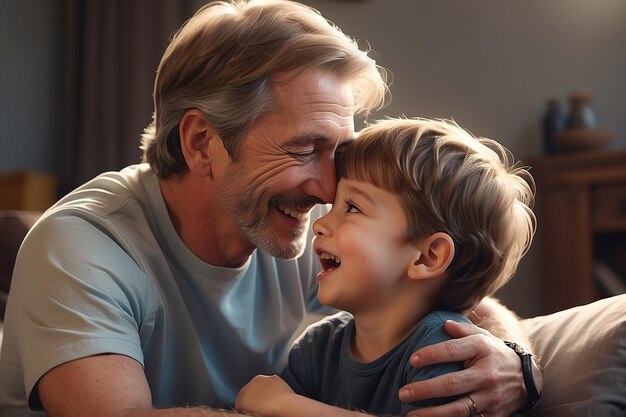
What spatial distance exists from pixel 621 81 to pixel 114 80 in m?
A: 2.44

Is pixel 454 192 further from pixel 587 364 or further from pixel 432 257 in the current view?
pixel 587 364

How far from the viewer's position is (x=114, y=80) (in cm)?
389

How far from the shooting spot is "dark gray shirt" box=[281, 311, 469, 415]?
4.73ft

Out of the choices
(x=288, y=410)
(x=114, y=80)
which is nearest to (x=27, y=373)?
(x=288, y=410)

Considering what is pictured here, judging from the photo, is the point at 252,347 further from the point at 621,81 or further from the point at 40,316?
the point at 621,81

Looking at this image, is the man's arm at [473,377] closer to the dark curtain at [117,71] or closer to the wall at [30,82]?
the dark curtain at [117,71]

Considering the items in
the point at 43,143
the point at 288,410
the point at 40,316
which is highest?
the point at 40,316

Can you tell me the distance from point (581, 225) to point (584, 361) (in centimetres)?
231

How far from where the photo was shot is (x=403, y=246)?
151 cm

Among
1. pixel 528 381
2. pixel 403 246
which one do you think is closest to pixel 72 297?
pixel 403 246

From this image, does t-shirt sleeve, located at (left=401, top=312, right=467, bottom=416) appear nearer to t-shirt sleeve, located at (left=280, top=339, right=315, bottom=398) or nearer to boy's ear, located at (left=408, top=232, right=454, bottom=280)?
boy's ear, located at (left=408, top=232, right=454, bottom=280)

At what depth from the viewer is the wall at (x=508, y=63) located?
4.09 meters

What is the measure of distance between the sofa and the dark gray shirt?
0.19 metres

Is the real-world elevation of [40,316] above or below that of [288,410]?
above
